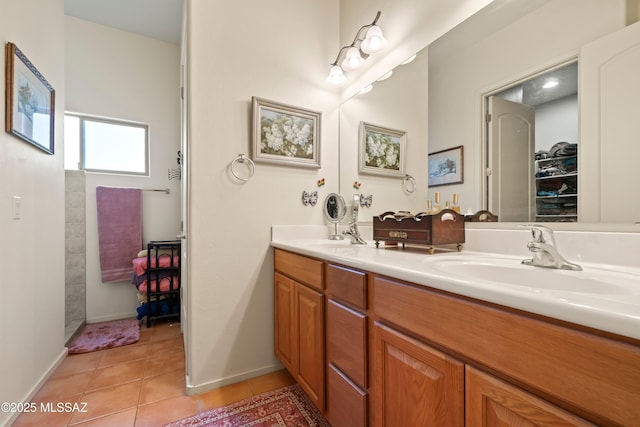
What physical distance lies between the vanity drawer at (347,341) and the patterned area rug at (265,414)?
473mm

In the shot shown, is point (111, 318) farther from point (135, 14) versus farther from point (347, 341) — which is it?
point (135, 14)

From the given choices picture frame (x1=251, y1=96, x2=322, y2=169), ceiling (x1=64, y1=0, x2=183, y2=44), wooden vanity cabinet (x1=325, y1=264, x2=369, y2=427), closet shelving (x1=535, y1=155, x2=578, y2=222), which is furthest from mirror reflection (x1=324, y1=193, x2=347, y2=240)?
ceiling (x1=64, y1=0, x2=183, y2=44)

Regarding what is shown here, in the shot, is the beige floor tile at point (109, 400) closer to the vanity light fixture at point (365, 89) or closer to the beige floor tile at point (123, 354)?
the beige floor tile at point (123, 354)

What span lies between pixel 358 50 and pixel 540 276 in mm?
1702

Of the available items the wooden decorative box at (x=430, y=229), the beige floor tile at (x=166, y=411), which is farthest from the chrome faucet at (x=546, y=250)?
the beige floor tile at (x=166, y=411)

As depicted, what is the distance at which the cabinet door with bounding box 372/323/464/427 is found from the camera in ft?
2.10

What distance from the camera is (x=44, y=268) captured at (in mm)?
1681

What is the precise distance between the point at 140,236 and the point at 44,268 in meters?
1.20

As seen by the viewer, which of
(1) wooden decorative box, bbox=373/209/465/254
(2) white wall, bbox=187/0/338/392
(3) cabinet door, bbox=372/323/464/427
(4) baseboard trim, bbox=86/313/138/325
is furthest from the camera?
(4) baseboard trim, bbox=86/313/138/325

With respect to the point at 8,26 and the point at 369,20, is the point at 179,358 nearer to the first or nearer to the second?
the point at 8,26

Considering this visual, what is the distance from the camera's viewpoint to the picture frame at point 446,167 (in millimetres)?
1282

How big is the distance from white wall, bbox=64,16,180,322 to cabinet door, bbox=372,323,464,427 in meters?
2.88

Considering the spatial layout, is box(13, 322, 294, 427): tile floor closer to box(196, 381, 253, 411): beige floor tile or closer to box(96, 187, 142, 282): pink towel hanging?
box(196, 381, 253, 411): beige floor tile

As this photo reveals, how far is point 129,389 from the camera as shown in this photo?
5.24ft
